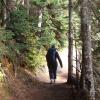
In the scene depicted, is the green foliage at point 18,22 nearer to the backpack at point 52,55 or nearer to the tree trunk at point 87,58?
the backpack at point 52,55

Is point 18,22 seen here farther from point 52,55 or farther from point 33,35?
point 52,55

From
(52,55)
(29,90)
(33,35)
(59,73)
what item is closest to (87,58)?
(29,90)

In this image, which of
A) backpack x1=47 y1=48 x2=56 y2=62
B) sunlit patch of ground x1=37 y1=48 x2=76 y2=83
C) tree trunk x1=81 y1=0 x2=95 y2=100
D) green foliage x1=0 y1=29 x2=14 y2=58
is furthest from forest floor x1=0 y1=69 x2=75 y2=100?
sunlit patch of ground x1=37 y1=48 x2=76 y2=83

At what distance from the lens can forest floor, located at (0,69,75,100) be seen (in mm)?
14264

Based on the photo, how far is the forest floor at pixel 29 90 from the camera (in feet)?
46.8

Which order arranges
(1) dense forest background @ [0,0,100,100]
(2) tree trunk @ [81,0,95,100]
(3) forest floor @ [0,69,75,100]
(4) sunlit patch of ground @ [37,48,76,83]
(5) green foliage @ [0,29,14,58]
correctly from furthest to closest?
(4) sunlit patch of ground @ [37,48,76,83] → (5) green foliage @ [0,29,14,58] → (1) dense forest background @ [0,0,100,100] → (3) forest floor @ [0,69,75,100] → (2) tree trunk @ [81,0,95,100]

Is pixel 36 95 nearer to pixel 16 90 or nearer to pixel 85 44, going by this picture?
pixel 16 90

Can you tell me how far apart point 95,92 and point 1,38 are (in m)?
5.27

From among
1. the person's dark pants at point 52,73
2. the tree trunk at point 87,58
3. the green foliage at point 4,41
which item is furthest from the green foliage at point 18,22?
the tree trunk at point 87,58

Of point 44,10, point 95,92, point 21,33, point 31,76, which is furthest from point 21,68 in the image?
point 44,10

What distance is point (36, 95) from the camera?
1562cm

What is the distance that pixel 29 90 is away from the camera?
53.6 ft

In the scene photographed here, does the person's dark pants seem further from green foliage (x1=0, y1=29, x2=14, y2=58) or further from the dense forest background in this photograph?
green foliage (x1=0, y1=29, x2=14, y2=58)

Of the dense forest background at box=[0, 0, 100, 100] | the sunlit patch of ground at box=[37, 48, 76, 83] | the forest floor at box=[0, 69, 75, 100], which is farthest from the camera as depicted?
the sunlit patch of ground at box=[37, 48, 76, 83]
